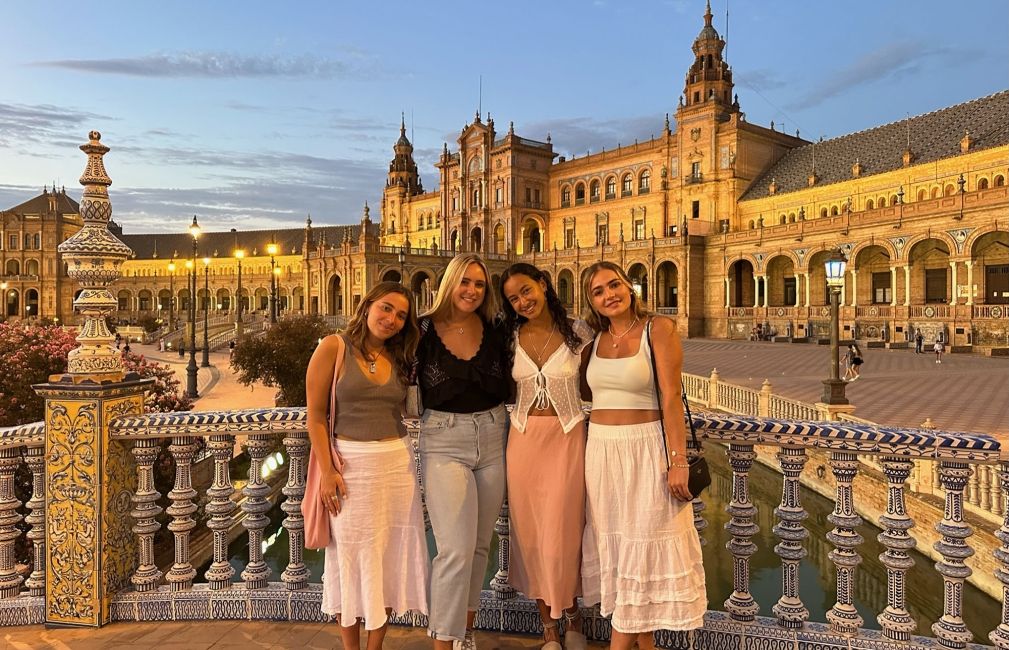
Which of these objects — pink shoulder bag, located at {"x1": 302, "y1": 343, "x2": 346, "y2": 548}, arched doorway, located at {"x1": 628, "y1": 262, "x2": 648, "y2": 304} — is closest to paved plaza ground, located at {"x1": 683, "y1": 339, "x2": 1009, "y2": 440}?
pink shoulder bag, located at {"x1": 302, "y1": 343, "x2": 346, "y2": 548}

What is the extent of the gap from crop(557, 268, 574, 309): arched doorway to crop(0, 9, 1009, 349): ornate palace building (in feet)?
3.82

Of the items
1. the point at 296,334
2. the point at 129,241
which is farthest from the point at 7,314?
the point at 296,334

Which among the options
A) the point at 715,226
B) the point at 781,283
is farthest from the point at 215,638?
the point at 715,226

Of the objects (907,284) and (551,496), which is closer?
(551,496)

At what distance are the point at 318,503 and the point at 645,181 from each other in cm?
5626

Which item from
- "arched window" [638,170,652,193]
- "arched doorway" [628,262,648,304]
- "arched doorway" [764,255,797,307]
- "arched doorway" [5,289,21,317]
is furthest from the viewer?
"arched doorway" [5,289,21,317]

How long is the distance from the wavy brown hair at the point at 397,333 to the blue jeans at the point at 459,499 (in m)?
0.29

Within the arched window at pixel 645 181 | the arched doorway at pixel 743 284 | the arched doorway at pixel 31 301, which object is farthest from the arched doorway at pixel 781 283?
the arched doorway at pixel 31 301

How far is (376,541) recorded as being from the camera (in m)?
3.14

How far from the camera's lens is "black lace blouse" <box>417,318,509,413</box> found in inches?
124

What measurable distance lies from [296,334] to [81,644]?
17.2 meters

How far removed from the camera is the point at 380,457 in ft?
10.3

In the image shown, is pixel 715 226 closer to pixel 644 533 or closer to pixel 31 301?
pixel 644 533

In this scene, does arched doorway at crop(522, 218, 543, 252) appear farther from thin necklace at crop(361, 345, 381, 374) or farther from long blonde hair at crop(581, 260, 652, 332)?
thin necklace at crop(361, 345, 381, 374)
